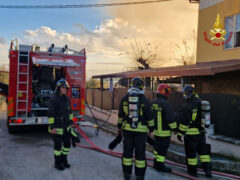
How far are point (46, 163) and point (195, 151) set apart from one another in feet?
10.8

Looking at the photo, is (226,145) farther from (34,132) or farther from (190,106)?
(34,132)

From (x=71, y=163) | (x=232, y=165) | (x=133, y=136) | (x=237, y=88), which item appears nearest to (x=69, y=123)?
(x=71, y=163)

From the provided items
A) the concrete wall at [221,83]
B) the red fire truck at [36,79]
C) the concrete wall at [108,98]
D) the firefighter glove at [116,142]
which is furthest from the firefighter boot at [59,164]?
the concrete wall at [108,98]

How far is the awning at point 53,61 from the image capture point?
7182 mm

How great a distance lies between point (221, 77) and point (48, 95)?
657 centimetres

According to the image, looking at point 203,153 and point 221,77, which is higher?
point 221,77

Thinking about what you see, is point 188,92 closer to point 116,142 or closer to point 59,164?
point 116,142

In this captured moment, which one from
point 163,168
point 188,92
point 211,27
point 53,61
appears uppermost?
point 211,27

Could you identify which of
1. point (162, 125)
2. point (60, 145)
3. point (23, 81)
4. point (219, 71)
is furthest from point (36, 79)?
point (219, 71)

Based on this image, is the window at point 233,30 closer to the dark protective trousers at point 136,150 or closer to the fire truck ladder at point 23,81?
the dark protective trousers at point 136,150

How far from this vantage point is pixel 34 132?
28.7 feet

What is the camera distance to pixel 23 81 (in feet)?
24.5

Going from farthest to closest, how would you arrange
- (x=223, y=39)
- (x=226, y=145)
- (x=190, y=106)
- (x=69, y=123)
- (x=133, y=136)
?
(x=223, y=39) < (x=226, y=145) < (x=69, y=123) < (x=190, y=106) < (x=133, y=136)

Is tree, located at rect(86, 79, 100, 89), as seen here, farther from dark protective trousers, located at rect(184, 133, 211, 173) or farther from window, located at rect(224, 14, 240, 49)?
dark protective trousers, located at rect(184, 133, 211, 173)
